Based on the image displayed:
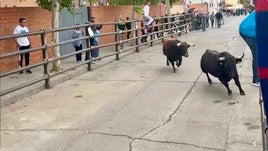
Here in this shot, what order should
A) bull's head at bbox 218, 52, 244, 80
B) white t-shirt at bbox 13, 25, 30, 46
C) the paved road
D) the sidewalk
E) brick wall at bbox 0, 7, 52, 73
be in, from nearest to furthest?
the paved road → bull's head at bbox 218, 52, 244, 80 → the sidewalk → white t-shirt at bbox 13, 25, 30, 46 → brick wall at bbox 0, 7, 52, 73

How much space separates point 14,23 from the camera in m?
11.5

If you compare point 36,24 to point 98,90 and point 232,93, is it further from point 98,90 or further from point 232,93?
point 232,93

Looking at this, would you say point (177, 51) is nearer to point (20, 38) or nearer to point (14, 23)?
point (20, 38)

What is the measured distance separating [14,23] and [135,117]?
674 centimetres

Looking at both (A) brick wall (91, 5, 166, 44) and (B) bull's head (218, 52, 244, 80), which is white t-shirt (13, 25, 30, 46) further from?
(A) brick wall (91, 5, 166, 44)

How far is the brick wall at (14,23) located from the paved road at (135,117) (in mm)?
2803

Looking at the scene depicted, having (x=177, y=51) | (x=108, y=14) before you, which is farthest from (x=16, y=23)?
(x=108, y=14)

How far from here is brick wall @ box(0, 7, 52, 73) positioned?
11.0 m

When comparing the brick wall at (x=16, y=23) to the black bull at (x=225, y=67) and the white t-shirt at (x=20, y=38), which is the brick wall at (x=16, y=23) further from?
the black bull at (x=225, y=67)

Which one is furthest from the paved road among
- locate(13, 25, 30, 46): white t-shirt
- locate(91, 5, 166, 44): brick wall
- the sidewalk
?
locate(91, 5, 166, 44): brick wall

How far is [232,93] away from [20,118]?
3.75 m

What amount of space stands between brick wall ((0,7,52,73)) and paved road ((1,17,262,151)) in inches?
110

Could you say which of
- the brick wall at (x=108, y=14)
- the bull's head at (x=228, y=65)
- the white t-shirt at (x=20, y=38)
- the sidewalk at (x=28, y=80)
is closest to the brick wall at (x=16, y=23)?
the white t-shirt at (x=20, y=38)

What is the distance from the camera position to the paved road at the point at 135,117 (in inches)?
193
